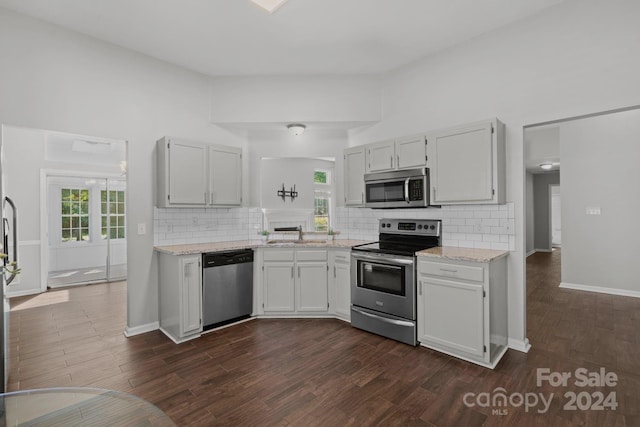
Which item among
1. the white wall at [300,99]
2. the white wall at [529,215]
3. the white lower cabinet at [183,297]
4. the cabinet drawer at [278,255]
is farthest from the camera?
the white wall at [529,215]

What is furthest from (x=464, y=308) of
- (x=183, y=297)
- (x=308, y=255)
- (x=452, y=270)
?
(x=183, y=297)

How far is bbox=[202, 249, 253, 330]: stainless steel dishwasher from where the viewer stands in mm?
3301

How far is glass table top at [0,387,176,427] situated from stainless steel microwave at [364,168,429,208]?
9.20 feet

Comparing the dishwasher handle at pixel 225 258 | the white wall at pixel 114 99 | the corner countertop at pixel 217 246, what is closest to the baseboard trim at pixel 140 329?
the white wall at pixel 114 99

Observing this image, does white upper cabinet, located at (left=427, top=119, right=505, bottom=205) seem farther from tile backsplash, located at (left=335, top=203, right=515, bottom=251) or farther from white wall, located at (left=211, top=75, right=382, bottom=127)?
white wall, located at (left=211, top=75, right=382, bottom=127)

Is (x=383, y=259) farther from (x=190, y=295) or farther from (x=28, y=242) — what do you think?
(x=28, y=242)

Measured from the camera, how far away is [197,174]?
3598 millimetres

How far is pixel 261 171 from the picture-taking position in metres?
4.41

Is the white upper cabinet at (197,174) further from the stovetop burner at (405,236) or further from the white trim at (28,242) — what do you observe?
the white trim at (28,242)

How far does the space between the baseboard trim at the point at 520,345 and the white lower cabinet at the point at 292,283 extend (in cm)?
193

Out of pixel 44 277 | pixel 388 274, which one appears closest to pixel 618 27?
pixel 388 274

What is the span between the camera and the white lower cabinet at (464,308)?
255cm

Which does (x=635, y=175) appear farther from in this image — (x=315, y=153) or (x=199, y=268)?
(x=199, y=268)

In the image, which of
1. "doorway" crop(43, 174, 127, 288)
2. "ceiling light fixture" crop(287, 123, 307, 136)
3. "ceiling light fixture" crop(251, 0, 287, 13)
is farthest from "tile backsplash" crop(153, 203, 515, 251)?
"doorway" crop(43, 174, 127, 288)
